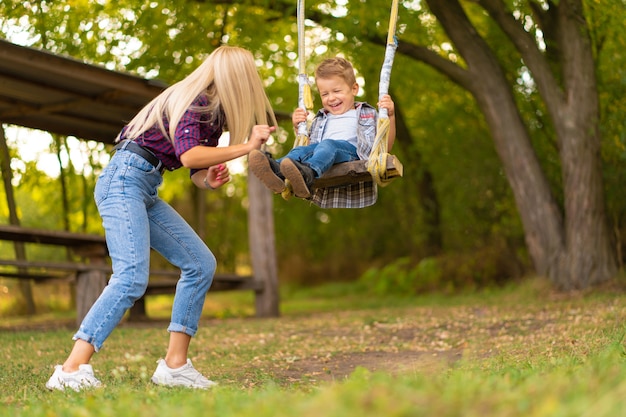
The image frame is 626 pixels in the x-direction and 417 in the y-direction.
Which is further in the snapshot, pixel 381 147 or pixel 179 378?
pixel 381 147

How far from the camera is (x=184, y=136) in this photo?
14.2 ft

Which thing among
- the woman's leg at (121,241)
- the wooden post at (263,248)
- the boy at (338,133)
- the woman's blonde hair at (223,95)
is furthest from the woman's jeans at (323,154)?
the wooden post at (263,248)

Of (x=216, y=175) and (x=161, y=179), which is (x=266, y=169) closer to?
(x=216, y=175)

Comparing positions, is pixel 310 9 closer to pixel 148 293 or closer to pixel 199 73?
pixel 148 293

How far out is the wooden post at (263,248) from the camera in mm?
11445

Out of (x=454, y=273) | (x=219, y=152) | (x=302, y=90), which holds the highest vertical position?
(x=302, y=90)

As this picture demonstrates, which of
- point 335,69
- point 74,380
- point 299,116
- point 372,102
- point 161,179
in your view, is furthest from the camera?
point 372,102

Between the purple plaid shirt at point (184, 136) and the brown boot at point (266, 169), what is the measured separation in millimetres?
353

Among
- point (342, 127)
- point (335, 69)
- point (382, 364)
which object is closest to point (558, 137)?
point (342, 127)

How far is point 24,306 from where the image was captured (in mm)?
14961

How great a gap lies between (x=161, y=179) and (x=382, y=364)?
225 cm

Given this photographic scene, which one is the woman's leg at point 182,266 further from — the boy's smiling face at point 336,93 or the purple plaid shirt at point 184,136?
the boy's smiling face at point 336,93

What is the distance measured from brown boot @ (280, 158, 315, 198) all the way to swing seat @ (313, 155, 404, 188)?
6.9 inches

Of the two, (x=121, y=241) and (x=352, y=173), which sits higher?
(x=352, y=173)
